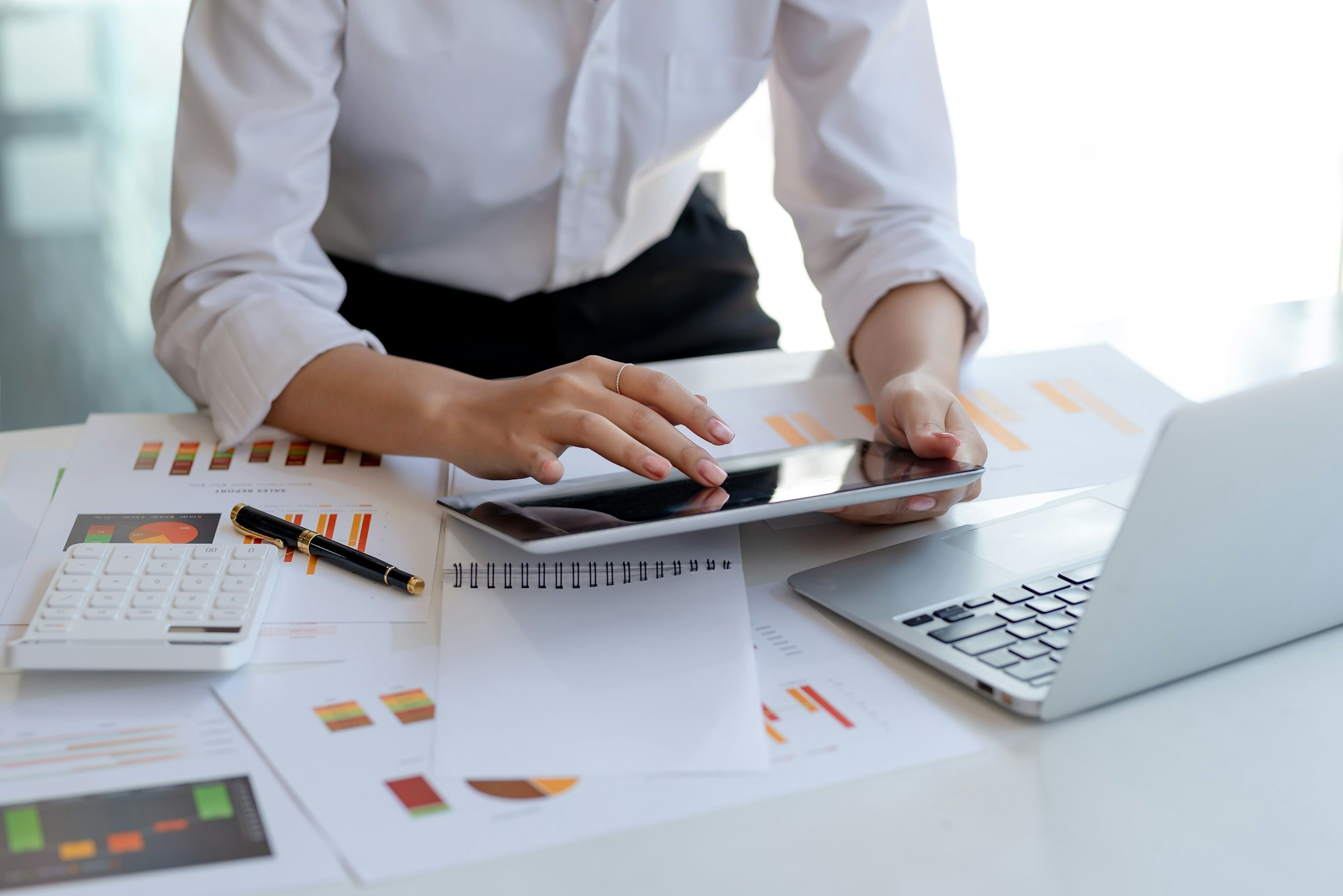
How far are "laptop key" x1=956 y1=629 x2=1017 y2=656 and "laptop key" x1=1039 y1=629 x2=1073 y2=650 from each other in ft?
0.05

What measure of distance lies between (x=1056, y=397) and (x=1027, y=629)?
1.33ft

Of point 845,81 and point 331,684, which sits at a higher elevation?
point 845,81

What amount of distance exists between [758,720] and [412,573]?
240mm

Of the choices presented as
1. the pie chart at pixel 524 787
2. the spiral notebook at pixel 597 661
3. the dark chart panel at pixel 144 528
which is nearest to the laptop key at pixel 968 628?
the spiral notebook at pixel 597 661

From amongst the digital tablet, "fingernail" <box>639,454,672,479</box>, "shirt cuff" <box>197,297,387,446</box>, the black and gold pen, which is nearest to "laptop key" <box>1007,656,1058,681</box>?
the digital tablet

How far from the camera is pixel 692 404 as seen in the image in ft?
2.35

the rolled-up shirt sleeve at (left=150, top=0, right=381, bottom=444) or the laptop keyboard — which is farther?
the rolled-up shirt sleeve at (left=150, top=0, right=381, bottom=444)

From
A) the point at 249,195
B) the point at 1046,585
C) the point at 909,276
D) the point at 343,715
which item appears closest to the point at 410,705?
the point at 343,715

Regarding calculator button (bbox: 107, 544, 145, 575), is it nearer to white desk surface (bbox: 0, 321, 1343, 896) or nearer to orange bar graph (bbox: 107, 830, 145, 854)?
white desk surface (bbox: 0, 321, 1343, 896)

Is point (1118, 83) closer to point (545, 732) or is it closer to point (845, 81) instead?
point (845, 81)

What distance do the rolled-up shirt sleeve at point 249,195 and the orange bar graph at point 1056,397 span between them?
0.56 metres

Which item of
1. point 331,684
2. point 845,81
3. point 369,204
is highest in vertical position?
point 845,81

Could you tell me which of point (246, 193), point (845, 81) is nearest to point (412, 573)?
point (246, 193)

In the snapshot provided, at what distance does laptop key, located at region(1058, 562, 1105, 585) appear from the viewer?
0.63 meters
